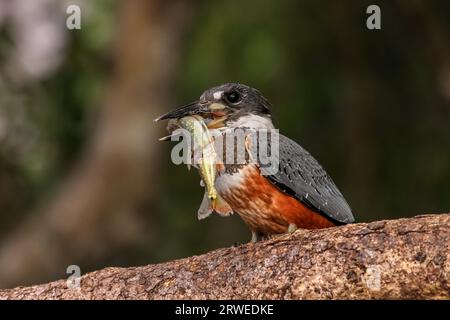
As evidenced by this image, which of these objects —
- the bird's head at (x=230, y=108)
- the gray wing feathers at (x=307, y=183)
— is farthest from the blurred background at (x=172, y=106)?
the bird's head at (x=230, y=108)

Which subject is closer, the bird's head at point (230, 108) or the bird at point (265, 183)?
the bird at point (265, 183)

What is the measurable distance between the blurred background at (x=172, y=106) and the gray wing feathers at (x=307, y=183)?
14.8 feet

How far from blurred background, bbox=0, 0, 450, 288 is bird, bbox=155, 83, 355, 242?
459cm

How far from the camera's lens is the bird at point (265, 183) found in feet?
17.5

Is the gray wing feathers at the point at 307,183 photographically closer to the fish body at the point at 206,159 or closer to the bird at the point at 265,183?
the bird at the point at 265,183

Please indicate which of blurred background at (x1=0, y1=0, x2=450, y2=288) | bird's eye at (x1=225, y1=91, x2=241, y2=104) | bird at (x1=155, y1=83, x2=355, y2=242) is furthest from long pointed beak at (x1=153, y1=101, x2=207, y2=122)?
blurred background at (x1=0, y1=0, x2=450, y2=288)

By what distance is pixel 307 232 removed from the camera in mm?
4902

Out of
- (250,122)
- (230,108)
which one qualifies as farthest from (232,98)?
(250,122)

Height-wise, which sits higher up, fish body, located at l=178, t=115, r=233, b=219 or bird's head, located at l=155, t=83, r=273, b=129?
bird's head, located at l=155, t=83, r=273, b=129

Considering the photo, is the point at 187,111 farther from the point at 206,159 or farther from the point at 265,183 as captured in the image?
the point at 265,183

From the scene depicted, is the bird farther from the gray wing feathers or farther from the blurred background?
the blurred background

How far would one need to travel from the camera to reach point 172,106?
38.6 feet

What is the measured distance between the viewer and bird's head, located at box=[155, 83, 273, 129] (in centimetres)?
567

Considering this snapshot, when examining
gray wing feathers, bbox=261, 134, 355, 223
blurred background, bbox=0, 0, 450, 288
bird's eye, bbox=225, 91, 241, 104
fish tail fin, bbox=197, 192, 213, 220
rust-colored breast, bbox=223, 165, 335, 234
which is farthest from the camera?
blurred background, bbox=0, 0, 450, 288
